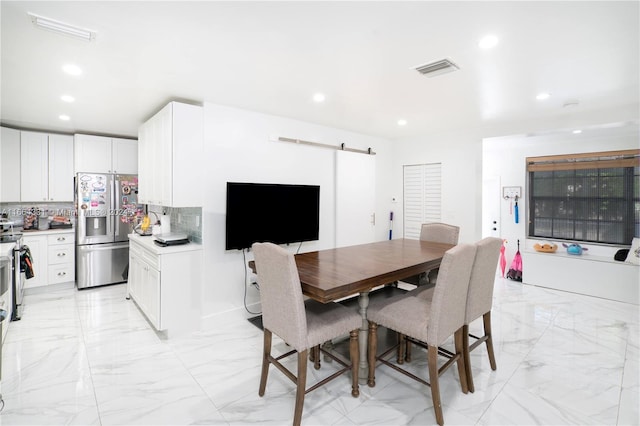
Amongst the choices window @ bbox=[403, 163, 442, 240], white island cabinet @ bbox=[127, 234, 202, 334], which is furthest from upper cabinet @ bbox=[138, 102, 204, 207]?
window @ bbox=[403, 163, 442, 240]

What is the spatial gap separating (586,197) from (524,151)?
125 centimetres

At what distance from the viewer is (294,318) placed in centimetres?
194

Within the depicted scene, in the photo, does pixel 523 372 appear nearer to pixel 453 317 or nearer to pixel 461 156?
pixel 453 317

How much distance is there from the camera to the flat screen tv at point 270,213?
341 cm

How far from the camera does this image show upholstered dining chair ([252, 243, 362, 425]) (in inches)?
75.2

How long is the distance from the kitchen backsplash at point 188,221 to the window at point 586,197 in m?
5.76

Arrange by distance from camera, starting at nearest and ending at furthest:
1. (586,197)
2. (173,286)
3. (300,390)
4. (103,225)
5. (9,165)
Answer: (300,390), (173,286), (9,165), (103,225), (586,197)

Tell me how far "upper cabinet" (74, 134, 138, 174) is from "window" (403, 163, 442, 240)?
4610 mm

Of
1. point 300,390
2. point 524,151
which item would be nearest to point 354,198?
point 300,390

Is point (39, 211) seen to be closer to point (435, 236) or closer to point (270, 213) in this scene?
point (270, 213)

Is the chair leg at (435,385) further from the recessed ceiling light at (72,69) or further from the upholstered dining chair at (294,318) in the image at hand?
the recessed ceiling light at (72,69)

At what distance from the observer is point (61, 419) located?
6.66 ft

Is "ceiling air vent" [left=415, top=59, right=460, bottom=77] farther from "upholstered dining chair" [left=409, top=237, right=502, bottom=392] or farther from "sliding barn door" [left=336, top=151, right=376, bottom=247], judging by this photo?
"sliding barn door" [left=336, top=151, right=376, bottom=247]

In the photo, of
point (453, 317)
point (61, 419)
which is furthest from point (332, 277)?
point (61, 419)
